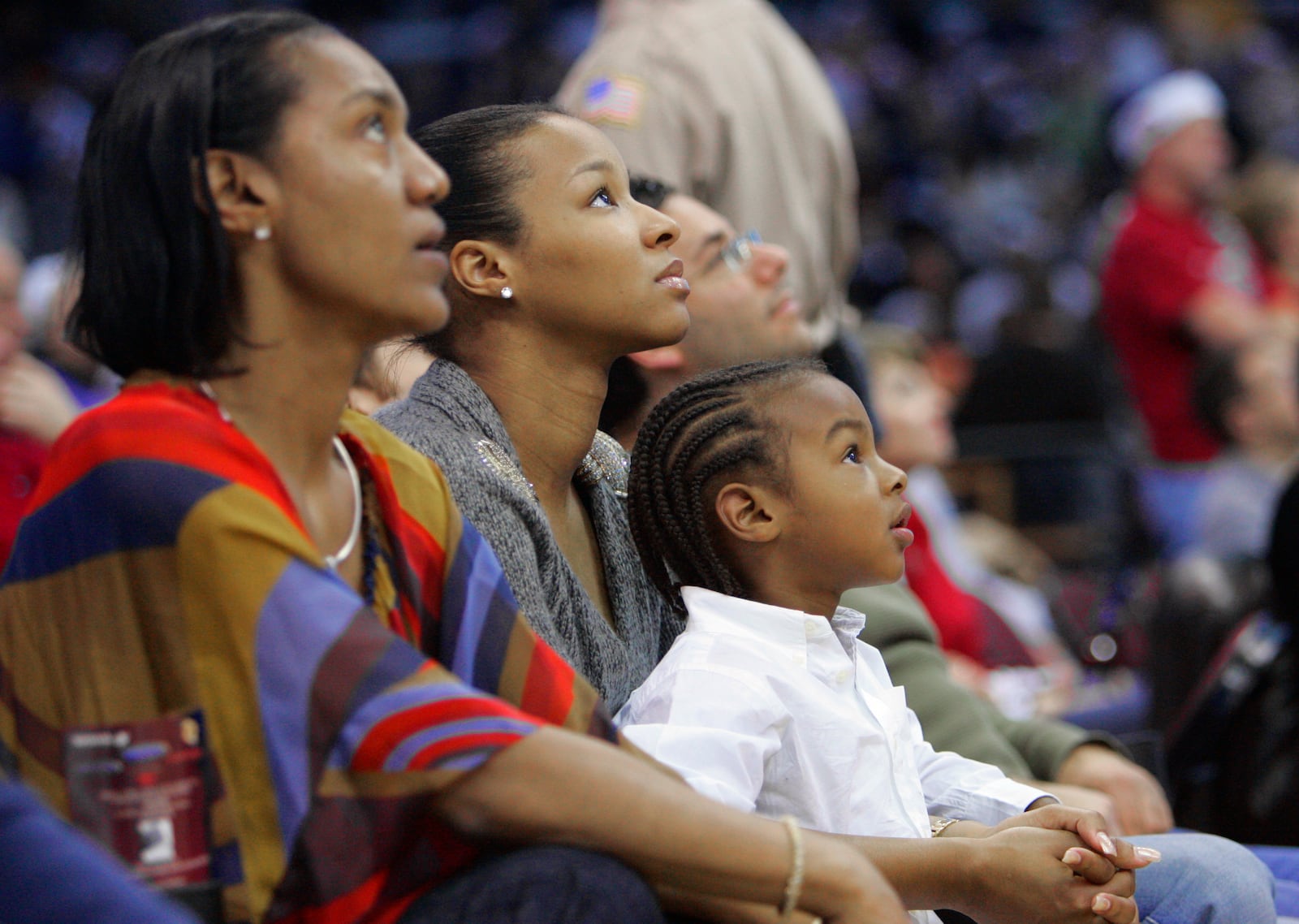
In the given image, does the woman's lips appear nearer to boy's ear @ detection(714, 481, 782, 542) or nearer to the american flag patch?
boy's ear @ detection(714, 481, 782, 542)

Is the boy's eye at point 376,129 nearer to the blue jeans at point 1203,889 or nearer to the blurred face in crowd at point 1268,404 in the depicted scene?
the blue jeans at point 1203,889

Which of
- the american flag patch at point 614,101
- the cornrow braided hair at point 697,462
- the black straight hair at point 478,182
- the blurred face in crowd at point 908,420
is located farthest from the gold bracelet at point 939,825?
the blurred face in crowd at point 908,420

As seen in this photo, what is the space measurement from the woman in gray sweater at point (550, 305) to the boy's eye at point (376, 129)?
431mm

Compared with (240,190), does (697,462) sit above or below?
below

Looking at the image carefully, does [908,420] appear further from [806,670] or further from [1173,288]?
[806,670]

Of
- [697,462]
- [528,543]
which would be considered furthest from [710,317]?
[528,543]

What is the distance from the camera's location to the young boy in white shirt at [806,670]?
1611mm

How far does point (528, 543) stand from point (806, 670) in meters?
0.33

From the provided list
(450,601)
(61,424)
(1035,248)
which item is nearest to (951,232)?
(1035,248)

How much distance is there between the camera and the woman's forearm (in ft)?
4.23

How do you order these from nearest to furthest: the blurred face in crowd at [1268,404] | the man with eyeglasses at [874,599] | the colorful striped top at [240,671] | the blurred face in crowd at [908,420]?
the colorful striped top at [240,671]
the man with eyeglasses at [874,599]
the blurred face in crowd at [908,420]
the blurred face in crowd at [1268,404]

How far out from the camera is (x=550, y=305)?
1.86 meters

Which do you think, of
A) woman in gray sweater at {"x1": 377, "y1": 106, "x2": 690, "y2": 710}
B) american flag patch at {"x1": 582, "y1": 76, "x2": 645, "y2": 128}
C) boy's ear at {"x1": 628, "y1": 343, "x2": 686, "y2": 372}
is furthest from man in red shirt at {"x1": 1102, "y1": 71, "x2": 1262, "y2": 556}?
woman in gray sweater at {"x1": 377, "y1": 106, "x2": 690, "y2": 710}

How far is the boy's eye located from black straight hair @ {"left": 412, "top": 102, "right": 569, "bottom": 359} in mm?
429
